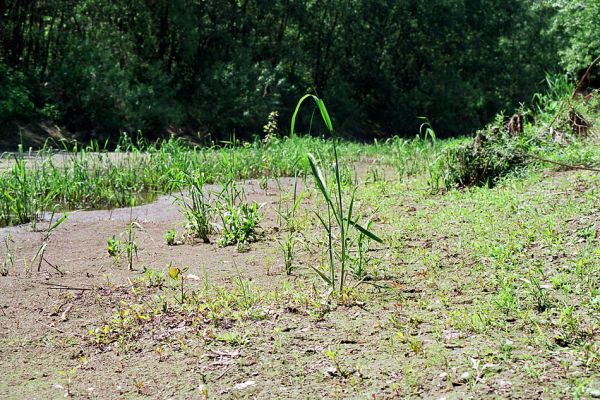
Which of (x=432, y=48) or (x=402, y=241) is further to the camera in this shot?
(x=432, y=48)

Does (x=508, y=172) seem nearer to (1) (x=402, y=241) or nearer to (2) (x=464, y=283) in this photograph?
(1) (x=402, y=241)

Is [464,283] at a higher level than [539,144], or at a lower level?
lower

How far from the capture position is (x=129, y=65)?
18.0m

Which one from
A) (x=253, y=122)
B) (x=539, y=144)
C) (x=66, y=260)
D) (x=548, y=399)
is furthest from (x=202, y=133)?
(x=548, y=399)

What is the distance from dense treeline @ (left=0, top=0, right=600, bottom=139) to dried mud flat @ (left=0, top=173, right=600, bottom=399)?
7890 millimetres

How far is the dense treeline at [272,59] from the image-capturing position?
628 inches

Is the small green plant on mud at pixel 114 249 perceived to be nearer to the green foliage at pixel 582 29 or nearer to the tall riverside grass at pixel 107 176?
the tall riverside grass at pixel 107 176

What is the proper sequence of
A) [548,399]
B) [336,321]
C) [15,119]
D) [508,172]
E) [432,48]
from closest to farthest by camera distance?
[548,399] → [336,321] → [508,172] → [15,119] → [432,48]

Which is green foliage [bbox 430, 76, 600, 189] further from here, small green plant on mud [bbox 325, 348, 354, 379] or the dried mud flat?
small green plant on mud [bbox 325, 348, 354, 379]

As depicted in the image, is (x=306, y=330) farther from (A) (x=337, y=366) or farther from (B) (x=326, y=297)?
(A) (x=337, y=366)

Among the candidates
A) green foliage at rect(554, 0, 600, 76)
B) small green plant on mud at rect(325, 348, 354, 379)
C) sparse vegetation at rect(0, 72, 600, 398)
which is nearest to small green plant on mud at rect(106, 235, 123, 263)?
sparse vegetation at rect(0, 72, 600, 398)

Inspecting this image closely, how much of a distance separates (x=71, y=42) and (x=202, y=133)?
3.91m

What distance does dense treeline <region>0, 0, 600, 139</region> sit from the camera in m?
15.9

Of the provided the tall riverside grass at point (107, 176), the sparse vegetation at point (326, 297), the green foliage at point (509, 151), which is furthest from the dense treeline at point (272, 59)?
the sparse vegetation at point (326, 297)
